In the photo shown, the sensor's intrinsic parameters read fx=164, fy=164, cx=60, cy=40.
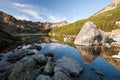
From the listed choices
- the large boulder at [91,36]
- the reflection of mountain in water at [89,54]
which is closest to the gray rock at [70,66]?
the reflection of mountain in water at [89,54]

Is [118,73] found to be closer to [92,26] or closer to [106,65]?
[106,65]

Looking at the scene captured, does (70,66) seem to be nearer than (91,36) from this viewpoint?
Yes

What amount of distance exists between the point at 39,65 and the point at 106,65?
14596mm

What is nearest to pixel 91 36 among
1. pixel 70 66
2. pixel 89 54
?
pixel 89 54

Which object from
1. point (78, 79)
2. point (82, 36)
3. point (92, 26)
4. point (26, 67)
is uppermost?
point (92, 26)

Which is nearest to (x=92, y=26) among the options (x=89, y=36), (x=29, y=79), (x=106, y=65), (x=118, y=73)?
(x=89, y=36)

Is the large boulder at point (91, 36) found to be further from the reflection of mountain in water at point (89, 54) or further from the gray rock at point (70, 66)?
the gray rock at point (70, 66)

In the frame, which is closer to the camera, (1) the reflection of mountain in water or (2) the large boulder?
(1) the reflection of mountain in water

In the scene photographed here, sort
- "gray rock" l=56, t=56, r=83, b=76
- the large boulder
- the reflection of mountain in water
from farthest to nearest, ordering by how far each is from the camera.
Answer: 1. the large boulder
2. the reflection of mountain in water
3. "gray rock" l=56, t=56, r=83, b=76

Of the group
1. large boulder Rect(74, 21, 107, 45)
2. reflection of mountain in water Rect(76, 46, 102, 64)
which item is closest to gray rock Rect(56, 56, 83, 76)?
reflection of mountain in water Rect(76, 46, 102, 64)

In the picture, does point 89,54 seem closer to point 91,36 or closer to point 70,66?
point 70,66

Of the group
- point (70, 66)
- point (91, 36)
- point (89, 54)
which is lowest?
point (89, 54)

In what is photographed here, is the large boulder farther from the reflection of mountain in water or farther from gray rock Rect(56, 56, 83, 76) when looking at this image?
gray rock Rect(56, 56, 83, 76)

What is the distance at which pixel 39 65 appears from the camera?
30078 millimetres
